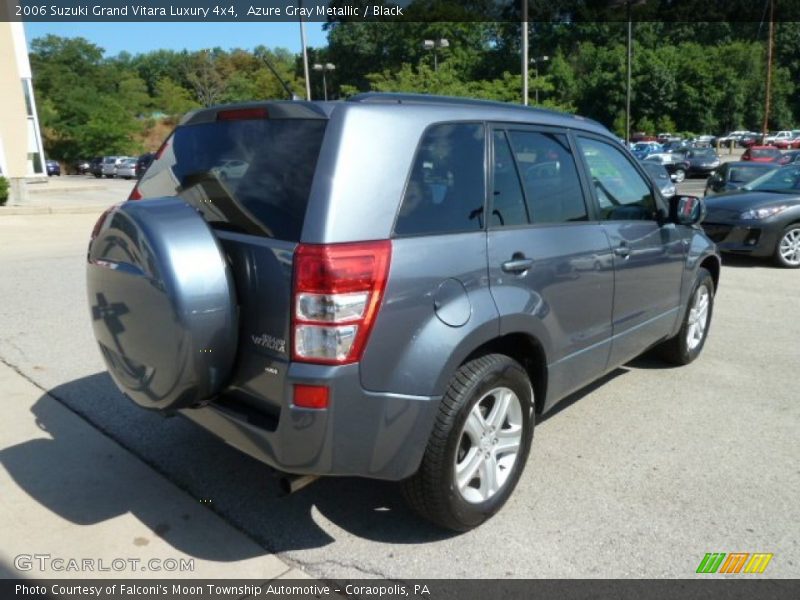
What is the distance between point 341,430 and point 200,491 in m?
1.22

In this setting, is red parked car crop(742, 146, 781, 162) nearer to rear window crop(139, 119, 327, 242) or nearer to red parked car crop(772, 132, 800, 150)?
red parked car crop(772, 132, 800, 150)

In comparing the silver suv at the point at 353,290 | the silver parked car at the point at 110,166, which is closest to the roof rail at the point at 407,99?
the silver suv at the point at 353,290

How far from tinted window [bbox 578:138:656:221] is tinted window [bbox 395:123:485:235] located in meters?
1.04

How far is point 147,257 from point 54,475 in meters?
1.61

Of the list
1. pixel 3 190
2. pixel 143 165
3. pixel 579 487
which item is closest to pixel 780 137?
pixel 3 190

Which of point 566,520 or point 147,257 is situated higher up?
point 147,257

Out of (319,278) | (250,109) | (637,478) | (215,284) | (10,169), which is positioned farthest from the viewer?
(10,169)

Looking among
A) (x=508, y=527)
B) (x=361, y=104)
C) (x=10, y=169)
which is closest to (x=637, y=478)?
(x=508, y=527)

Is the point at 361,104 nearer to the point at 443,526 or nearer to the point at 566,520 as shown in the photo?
the point at 443,526

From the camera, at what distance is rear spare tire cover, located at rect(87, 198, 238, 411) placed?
2.41 meters

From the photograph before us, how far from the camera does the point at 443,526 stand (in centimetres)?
281

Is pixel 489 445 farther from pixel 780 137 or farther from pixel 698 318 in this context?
pixel 780 137

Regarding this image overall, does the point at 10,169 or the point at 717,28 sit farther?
the point at 717,28

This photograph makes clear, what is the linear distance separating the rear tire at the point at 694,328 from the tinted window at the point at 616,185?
41.5 inches
